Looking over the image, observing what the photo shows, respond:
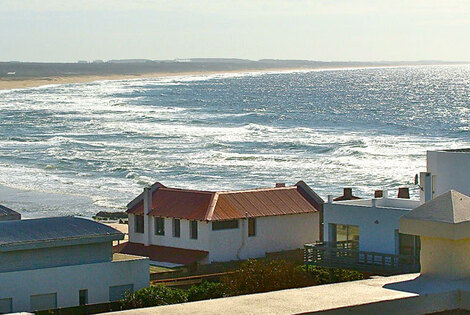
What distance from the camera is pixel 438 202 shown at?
8180 millimetres

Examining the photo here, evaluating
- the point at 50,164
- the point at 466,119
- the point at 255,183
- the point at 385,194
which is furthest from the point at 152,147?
the point at 385,194

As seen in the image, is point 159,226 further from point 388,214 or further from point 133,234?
point 388,214

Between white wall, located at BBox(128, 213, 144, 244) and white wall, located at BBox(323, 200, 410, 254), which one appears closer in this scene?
white wall, located at BBox(323, 200, 410, 254)

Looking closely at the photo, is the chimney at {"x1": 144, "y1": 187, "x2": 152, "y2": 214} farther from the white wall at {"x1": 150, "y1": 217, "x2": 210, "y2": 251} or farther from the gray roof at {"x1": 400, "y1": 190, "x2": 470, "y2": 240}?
Result: the gray roof at {"x1": 400, "y1": 190, "x2": 470, "y2": 240}

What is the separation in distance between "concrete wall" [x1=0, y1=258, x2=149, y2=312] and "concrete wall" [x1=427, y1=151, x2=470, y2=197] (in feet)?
25.7

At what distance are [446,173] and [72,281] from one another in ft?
32.3

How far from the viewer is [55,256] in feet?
84.2

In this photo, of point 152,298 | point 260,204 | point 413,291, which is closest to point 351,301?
point 413,291

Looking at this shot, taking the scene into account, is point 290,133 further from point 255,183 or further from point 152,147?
point 255,183

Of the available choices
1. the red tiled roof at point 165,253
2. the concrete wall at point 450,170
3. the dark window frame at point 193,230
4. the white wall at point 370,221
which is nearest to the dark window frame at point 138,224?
the red tiled roof at point 165,253

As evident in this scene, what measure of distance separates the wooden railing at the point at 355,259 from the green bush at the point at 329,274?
166 millimetres

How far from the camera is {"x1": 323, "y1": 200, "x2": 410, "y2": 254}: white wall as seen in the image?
29.3 meters

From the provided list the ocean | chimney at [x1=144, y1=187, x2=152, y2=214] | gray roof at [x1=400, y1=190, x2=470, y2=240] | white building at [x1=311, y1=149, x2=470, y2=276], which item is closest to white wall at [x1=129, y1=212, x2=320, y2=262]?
chimney at [x1=144, y1=187, x2=152, y2=214]

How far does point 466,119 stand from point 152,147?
5415 cm
